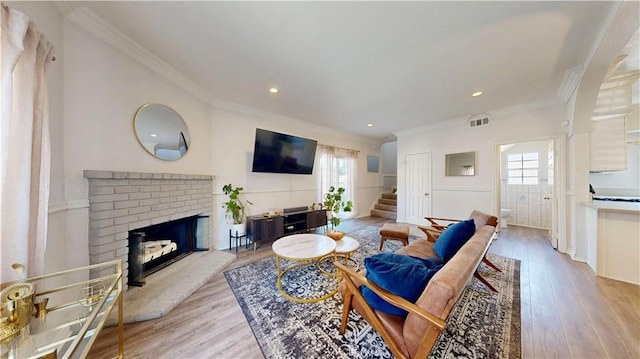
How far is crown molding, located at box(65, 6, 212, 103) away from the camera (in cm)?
174

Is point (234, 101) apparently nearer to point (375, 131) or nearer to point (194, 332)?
point (194, 332)

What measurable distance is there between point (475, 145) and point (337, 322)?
15.7 ft

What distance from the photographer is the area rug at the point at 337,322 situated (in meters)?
1.42

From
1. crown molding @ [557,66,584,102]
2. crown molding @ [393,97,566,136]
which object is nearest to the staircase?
crown molding @ [393,97,566,136]

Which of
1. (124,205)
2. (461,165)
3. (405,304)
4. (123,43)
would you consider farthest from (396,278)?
(461,165)

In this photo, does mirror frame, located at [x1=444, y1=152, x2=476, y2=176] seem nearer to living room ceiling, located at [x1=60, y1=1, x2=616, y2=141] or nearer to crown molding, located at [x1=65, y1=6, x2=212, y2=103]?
living room ceiling, located at [x1=60, y1=1, x2=616, y2=141]

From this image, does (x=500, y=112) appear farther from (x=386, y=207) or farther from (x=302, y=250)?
(x=302, y=250)

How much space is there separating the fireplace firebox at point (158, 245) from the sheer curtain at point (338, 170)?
300 cm

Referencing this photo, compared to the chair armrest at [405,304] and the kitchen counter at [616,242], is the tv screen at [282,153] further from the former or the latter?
the kitchen counter at [616,242]

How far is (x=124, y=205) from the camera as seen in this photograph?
2045mm

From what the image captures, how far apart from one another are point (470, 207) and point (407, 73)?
3.59m

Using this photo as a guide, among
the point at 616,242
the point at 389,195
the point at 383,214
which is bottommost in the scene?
the point at 383,214

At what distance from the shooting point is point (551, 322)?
1697 mm

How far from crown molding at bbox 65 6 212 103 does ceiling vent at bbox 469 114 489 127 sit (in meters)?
5.49
